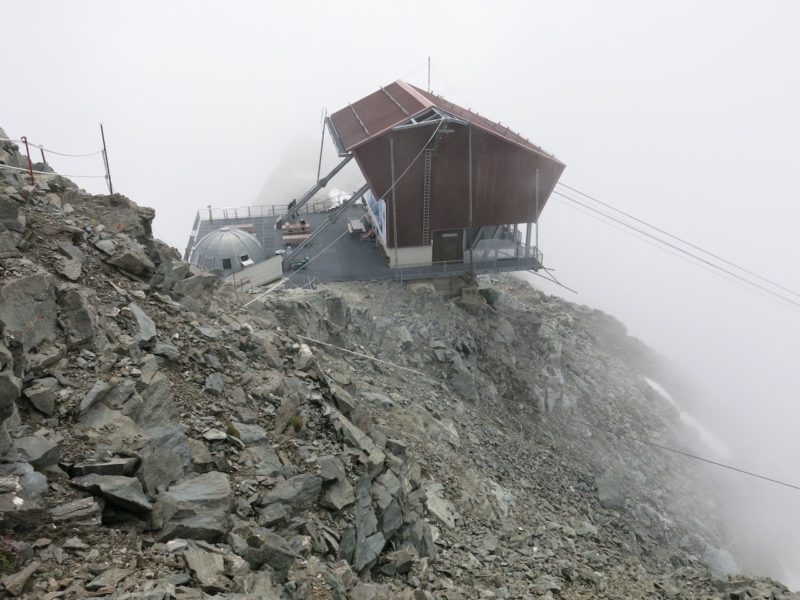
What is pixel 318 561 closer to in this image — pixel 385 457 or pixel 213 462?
pixel 213 462

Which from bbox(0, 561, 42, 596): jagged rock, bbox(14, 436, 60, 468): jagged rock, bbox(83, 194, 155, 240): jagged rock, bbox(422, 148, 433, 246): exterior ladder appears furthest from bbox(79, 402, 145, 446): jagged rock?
bbox(422, 148, 433, 246): exterior ladder

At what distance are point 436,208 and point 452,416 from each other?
13.5 metres

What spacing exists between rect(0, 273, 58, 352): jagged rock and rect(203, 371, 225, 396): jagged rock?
10.5ft

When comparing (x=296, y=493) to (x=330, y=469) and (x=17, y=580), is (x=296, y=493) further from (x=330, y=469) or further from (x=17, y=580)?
(x=17, y=580)

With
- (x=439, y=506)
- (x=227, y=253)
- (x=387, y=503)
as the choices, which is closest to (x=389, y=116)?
(x=227, y=253)

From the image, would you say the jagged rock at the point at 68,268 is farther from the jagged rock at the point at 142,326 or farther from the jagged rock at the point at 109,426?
the jagged rock at the point at 109,426

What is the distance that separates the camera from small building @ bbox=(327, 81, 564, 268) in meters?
31.0

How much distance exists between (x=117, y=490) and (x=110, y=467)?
0.53 metres

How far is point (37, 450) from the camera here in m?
8.72

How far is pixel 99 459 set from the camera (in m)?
9.25

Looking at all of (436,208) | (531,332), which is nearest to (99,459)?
(436,208)

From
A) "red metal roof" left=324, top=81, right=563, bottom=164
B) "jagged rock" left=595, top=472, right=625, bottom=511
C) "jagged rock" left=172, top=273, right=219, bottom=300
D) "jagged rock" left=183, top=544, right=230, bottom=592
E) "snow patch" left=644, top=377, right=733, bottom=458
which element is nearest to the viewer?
"jagged rock" left=183, top=544, right=230, bottom=592

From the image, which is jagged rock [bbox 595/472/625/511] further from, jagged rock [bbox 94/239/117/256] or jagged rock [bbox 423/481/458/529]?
jagged rock [bbox 94/239/117/256]

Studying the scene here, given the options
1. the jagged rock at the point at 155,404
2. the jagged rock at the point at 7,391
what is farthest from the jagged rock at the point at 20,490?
the jagged rock at the point at 155,404
